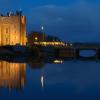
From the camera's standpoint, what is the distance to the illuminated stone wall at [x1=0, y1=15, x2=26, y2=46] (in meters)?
94.6

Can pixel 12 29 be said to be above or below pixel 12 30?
above

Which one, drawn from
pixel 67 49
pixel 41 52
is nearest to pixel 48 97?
pixel 41 52

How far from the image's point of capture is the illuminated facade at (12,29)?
3725 inches

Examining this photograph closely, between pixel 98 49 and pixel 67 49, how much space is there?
763 centimetres

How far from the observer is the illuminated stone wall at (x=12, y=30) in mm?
94625

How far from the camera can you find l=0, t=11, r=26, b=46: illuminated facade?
310ft

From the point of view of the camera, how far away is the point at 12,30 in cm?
9544

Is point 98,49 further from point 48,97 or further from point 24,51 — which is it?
point 48,97

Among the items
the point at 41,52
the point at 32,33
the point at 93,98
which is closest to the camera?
the point at 93,98

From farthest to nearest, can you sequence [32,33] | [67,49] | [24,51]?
[32,33] → [67,49] → [24,51]

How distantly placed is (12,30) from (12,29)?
0.22 meters

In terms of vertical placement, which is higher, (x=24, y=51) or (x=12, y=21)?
(x=12, y=21)

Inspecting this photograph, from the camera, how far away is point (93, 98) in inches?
1017

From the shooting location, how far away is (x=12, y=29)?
95.4 meters
